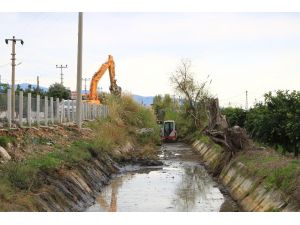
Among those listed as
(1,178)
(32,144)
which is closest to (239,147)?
(32,144)

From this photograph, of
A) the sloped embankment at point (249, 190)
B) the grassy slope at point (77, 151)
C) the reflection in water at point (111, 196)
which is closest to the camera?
the grassy slope at point (77, 151)

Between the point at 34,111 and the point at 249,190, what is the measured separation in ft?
38.2

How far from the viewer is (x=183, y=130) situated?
58.2 metres

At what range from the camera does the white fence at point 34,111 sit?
19969 mm

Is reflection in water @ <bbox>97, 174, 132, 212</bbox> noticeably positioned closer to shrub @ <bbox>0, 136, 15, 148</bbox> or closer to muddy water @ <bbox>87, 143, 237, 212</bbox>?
muddy water @ <bbox>87, 143, 237, 212</bbox>

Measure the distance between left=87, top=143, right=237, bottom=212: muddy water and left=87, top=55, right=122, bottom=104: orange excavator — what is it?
70.2ft

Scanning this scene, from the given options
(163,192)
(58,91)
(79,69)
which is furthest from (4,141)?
(58,91)

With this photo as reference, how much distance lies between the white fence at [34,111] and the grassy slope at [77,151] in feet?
5.02

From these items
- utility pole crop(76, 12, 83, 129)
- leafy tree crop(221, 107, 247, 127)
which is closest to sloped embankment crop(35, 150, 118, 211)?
utility pole crop(76, 12, 83, 129)

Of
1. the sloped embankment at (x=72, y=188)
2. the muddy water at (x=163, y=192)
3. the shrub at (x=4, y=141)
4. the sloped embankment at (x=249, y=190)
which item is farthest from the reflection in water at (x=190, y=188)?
the shrub at (x=4, y=141)

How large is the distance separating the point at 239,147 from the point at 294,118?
3.20m

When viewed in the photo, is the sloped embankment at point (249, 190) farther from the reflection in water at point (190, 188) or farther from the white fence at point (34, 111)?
the white fence at point (34, 111)

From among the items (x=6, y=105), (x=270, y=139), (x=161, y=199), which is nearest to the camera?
(x=161, y=199)

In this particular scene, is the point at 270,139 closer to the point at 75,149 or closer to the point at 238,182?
the point at 238,182
